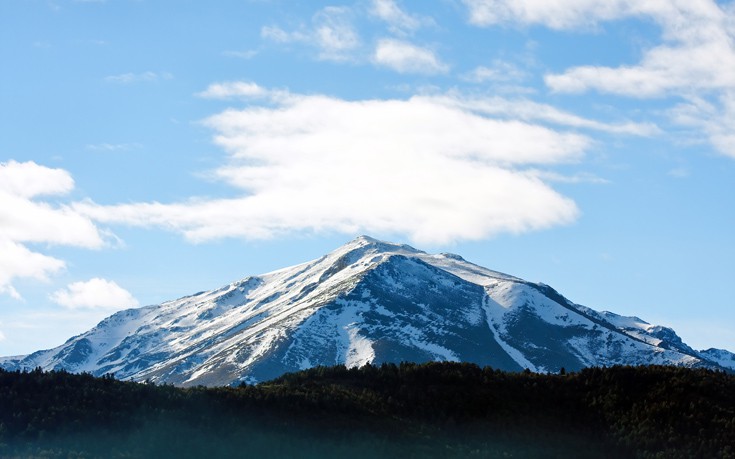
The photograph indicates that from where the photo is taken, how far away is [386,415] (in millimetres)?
79375

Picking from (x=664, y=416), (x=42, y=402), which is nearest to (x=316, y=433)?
(x=42, y=402)

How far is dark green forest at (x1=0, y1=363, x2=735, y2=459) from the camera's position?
229ft

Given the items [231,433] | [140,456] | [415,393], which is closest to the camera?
[140,456]

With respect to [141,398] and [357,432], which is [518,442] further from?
[141,398]

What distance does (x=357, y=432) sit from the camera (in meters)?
74.6

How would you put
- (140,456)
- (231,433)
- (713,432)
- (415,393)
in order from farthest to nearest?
(415,393)
(713,432)
(231,433)
(140,456)

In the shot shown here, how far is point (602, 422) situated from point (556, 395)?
16.8ft

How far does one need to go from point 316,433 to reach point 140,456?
1383cm

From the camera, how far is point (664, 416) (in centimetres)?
8038

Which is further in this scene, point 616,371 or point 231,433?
point 616,371

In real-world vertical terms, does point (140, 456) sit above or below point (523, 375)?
below

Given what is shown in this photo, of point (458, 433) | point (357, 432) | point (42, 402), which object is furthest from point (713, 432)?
point (42, 402)

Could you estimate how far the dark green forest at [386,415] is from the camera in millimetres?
69875

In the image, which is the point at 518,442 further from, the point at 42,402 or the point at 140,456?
the point at 42,402
